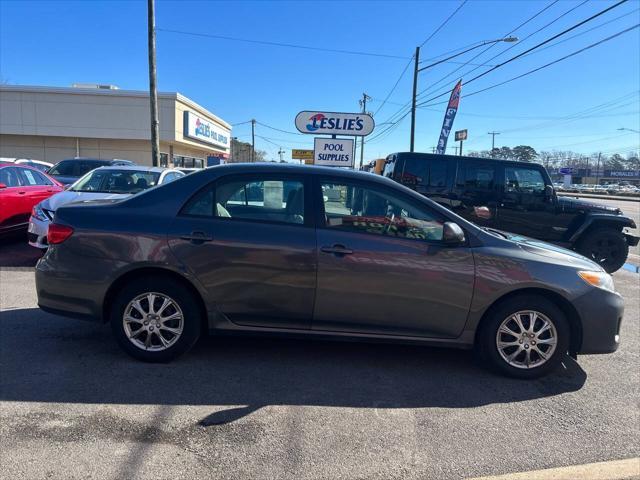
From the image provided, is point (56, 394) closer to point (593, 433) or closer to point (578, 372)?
point (593, 433)

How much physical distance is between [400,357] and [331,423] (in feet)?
4.31

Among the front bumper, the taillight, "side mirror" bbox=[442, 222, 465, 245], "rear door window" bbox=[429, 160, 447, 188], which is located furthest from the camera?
"rear door window" bbox=[429, 160, 447, 188]

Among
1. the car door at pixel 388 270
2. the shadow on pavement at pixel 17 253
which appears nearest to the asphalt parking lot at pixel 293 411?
the car door at pixel 388 270

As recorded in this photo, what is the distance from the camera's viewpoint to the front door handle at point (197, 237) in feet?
12.2

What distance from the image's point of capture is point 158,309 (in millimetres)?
3811

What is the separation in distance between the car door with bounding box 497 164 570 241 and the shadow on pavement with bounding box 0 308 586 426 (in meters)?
4.76

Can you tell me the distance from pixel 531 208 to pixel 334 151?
5506 millimetres

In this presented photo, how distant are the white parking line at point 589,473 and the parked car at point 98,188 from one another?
6.23 m

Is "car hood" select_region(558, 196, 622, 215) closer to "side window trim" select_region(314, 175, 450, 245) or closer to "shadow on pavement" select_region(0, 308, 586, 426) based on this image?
"shadow on pavement" select_region(0, 308, 586, 426)

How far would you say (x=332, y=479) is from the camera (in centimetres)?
255

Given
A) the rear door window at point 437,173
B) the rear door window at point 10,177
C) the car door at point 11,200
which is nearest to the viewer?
the car door at point 11,200

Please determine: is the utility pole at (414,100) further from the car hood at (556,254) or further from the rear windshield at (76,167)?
the car hood at (556,254)

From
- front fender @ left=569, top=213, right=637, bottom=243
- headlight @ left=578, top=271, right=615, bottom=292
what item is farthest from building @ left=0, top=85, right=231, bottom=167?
headlight @ left=578, top=271, right=615, bottom=292

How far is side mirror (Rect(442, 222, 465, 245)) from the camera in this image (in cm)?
364
